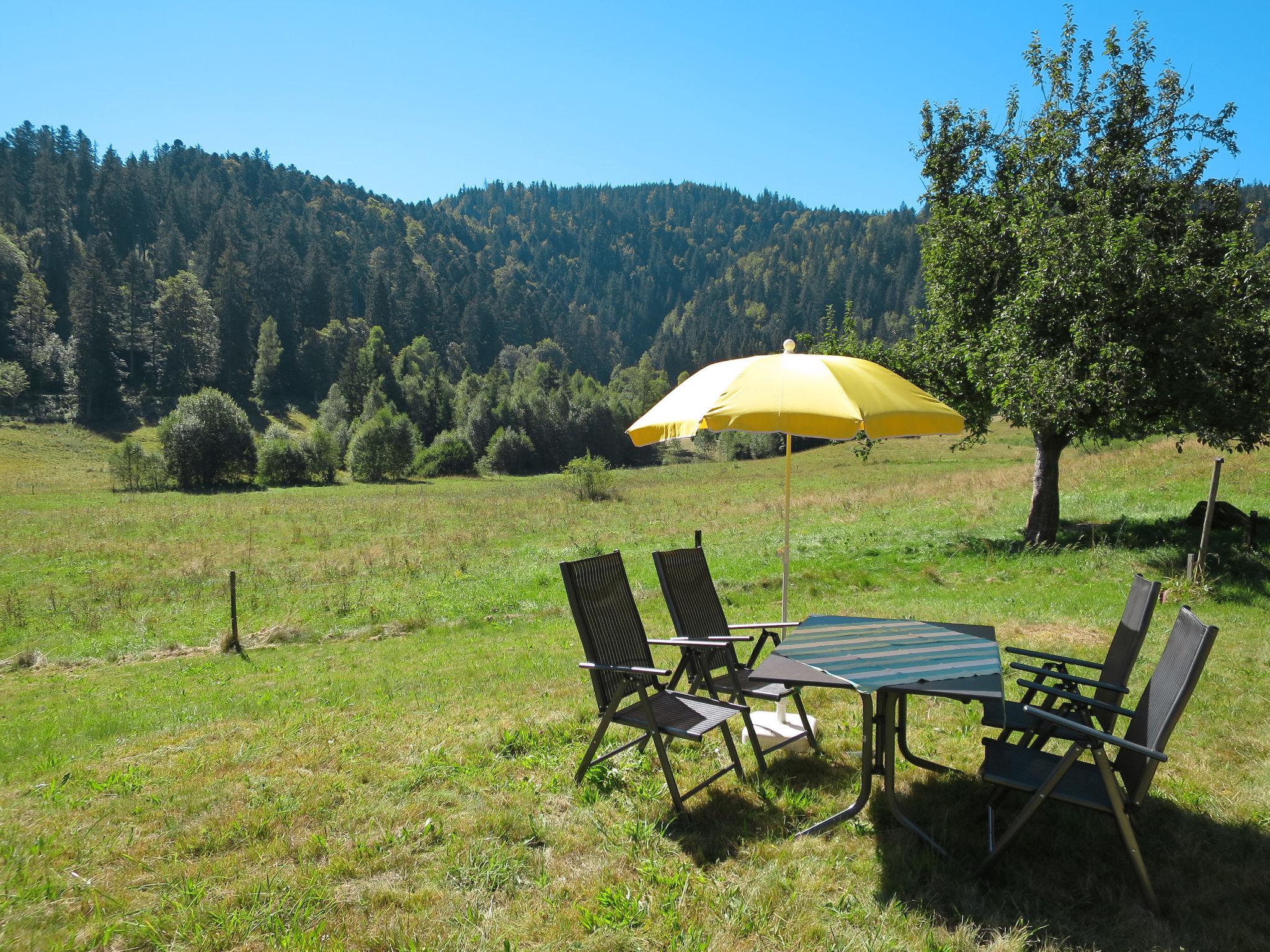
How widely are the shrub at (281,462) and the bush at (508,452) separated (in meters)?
19.7

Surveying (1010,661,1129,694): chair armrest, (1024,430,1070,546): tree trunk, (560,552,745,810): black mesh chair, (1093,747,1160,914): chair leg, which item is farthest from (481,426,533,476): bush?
(1093,747,1160,914): chair leg

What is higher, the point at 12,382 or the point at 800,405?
the point at 12,382

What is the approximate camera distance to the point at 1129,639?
4.27m

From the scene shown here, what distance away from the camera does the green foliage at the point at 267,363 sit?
9631cm

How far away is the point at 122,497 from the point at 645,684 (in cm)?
4873

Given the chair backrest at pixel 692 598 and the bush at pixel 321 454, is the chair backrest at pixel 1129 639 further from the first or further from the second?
the bush at pixel 321 454

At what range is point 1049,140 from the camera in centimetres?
1388

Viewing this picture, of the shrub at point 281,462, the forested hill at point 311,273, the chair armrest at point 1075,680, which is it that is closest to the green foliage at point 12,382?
the forested hill at point 311,273

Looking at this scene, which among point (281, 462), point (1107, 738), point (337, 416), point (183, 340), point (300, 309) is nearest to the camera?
point (1107, 738)

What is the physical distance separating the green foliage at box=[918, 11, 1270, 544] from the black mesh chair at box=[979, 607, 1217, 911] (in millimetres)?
9478

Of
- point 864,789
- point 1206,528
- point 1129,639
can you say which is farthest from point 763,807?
point 1206,528

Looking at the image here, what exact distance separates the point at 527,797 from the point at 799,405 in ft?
10.1

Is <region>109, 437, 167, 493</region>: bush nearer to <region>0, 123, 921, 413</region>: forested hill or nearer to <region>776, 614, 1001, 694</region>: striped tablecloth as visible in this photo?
<region>0, 123, 921, 413</region>: forested hill

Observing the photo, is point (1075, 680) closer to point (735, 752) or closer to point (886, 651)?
point (886, 651)
